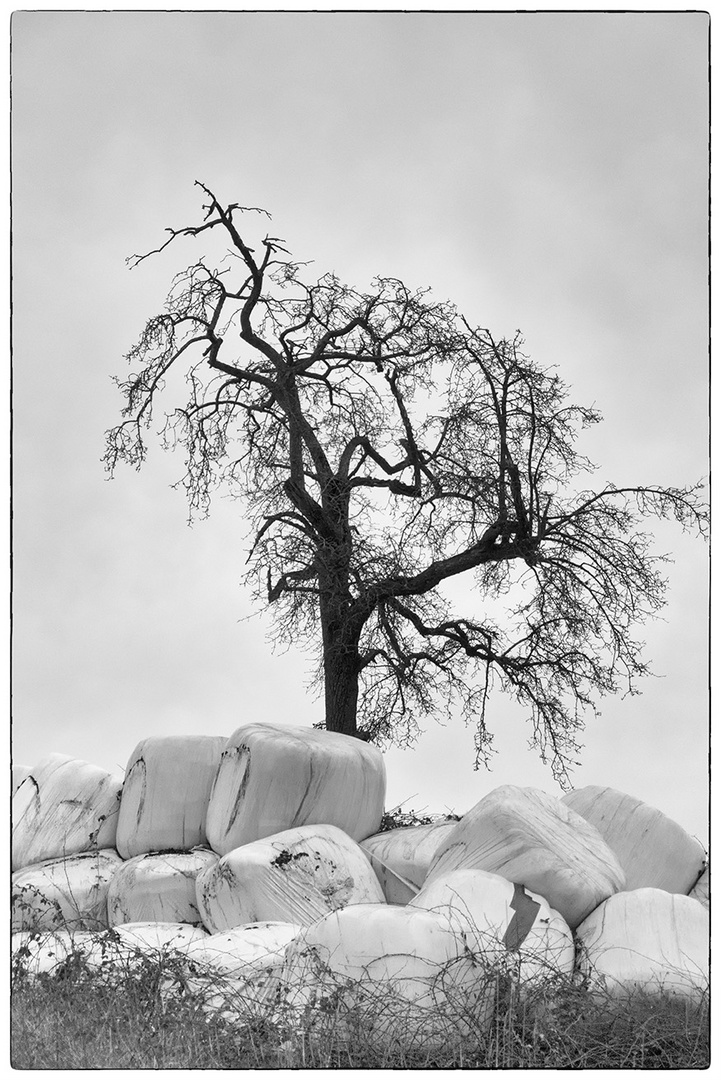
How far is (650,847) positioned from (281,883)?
57.5 inches

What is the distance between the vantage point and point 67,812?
5.04m

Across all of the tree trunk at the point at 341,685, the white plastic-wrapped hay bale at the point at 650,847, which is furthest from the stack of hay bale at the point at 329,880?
the tree trunk at the point at 341,685

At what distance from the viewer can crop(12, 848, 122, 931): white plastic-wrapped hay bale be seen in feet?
14.8

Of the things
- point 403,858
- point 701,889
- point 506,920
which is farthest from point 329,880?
point 701,889

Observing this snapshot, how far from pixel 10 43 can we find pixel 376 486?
216cm

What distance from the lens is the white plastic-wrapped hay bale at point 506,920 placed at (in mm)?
3641

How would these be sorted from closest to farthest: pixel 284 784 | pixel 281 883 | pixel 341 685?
pixel 281 883 → pixel 284 784 → pixel 341 685

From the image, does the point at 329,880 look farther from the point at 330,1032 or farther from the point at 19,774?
the point at 19,774

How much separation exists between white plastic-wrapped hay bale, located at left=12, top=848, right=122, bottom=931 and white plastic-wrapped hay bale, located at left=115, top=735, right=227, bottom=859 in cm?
16

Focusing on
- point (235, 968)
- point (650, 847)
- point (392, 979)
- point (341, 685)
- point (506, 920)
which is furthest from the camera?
point (341, 685)

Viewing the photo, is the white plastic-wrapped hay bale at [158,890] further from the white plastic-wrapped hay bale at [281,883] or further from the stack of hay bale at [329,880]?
the white plastic-wrapped hay bale at [281,883]

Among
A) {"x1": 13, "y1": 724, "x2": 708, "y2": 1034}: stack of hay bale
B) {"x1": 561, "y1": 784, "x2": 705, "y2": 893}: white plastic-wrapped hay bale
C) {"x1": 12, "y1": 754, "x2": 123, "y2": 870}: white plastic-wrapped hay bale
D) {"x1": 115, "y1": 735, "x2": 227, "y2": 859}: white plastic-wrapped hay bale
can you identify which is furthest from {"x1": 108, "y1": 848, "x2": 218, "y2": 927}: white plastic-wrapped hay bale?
{"x1": 561, "y1": 784, "x2": 705, "y2": 893}: white plastic-wrapped hay bale

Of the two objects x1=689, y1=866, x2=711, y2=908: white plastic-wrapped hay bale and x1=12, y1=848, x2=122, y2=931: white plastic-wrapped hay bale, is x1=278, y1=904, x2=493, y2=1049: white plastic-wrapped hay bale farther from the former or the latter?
x1=689, y1=866, x2=711, y2=908: white plastic-wrapped hay bale

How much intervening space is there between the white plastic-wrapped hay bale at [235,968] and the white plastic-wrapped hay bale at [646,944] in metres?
0.97
